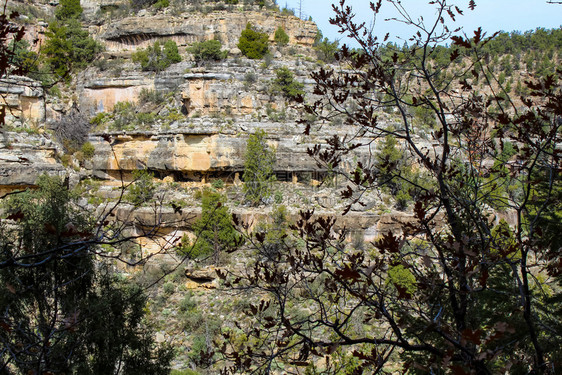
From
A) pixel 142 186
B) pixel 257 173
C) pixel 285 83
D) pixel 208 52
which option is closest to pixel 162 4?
pixel 208 52

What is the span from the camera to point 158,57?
89.5 feet

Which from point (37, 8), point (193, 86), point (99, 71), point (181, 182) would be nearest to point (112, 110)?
point (99, 71)

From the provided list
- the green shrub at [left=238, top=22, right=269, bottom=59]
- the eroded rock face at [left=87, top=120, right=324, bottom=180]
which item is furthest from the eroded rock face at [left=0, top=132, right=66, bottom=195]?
the green shrub at [left=238, top=22, right=269, bottom=59]

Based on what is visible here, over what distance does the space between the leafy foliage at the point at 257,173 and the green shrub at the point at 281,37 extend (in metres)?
13.3

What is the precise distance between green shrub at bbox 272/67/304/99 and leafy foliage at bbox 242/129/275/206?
19.0 feet

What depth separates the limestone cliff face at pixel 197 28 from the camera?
Answer: 29094 millimetres

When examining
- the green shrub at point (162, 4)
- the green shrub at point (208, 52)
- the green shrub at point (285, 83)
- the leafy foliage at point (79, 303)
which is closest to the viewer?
the leafy foliage at point (79, 303)

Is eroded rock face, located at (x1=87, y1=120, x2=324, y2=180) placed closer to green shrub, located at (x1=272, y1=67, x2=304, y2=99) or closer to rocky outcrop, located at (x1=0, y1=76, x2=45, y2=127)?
green shrub, located at (x1=272, y1=67, x2=304, y2=99)

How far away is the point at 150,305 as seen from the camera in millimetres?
12891

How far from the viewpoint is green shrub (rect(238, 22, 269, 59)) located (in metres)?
26.6

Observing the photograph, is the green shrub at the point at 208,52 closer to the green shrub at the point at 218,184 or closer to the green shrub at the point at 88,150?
the green shrub at the point at 88,150

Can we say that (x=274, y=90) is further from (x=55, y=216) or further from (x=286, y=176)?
(x=55, y=216)

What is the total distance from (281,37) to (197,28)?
5352mm

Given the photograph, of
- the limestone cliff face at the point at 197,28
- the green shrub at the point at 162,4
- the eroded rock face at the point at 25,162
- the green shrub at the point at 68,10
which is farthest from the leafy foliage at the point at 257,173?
the green shrub at the point at 68,10
